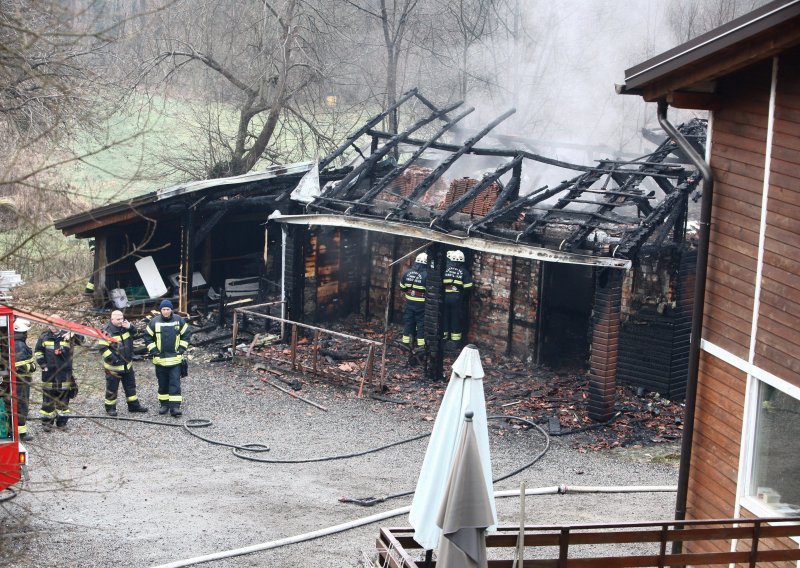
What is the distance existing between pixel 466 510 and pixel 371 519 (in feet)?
11.7

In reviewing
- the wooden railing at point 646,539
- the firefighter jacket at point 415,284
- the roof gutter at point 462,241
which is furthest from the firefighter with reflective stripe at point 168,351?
the wooden railing at point 646,539

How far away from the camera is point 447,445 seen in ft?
23.0

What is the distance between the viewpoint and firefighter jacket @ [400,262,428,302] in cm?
1521

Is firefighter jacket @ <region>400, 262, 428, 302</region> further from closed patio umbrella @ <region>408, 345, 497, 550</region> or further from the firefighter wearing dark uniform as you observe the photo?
closed patio umbrella @ <region>408, 345, 497, 550</region>

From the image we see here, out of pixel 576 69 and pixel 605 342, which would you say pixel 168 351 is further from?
pixel 576 69

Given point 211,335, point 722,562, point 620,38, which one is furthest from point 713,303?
point 620,38

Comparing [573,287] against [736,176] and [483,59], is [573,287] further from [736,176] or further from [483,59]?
[483,59]

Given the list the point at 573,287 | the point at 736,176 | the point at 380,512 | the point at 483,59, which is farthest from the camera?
the point at 483,59

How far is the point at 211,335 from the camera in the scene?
54.9 feet

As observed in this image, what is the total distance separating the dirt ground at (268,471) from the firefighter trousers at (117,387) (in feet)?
0.94

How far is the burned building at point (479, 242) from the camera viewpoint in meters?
13.0

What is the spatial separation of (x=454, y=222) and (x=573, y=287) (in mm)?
2522

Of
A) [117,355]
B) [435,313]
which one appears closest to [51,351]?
[117,355]

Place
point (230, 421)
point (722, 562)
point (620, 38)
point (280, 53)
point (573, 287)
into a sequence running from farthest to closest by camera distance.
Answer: point (620, 38)
point (280, 53)
point (573, 287)
point (230, 421)
point (722, 562)
